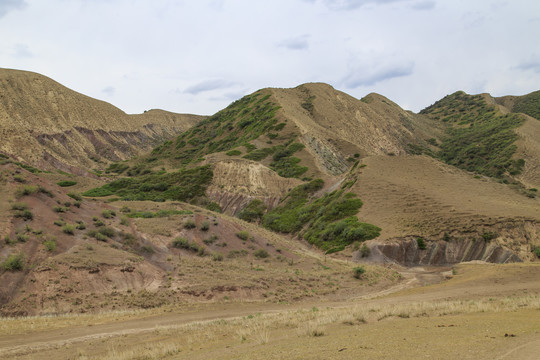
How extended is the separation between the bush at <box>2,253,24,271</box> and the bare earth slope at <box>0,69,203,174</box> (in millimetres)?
57944

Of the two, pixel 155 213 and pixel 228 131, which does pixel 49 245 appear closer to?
pixel 155 213

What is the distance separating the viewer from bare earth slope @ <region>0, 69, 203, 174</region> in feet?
242

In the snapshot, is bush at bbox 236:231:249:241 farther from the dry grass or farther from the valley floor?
the dry grass

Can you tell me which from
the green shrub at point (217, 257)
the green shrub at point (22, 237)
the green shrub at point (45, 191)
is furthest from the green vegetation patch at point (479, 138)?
the green shrub at point (22, 237)

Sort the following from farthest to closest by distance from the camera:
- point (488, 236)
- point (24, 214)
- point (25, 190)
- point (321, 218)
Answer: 1. point (321, 218)
2. point (488, 236)
3. point (25, 190)
4. point (24, 214)

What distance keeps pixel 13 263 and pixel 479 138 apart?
99393mm

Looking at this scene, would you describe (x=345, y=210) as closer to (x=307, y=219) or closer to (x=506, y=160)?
(x=307, y=219)

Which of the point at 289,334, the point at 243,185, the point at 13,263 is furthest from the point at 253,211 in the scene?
the point at 289,334

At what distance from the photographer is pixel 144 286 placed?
21.0 metres

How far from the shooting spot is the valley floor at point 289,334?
27.9 ft

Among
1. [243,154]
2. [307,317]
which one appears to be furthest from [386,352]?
[243,154]

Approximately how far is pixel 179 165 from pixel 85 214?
5440 centimetres

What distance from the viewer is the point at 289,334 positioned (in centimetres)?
1160

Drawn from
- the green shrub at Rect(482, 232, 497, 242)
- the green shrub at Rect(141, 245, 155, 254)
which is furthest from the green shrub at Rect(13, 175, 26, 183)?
the green shrub at Rect(482, 232, 497, 242)
